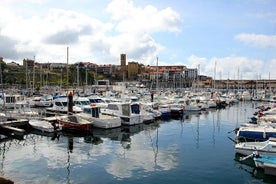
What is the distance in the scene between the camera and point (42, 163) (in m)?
22.4

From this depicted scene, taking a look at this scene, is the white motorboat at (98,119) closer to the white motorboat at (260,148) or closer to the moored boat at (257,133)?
the moored boat at (257,133)

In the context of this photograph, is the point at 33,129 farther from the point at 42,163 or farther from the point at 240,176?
the point at 240,176

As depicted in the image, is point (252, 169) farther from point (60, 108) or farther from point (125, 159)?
point (60, 108)

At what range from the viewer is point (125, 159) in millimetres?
23859

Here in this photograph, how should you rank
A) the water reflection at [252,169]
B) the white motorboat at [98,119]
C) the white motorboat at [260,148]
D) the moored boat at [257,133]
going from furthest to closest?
1. the white motorboat at [98,119]
2. the moored boat at [257,133]
3. the white motorboat at [260,148]
4. the water reflection at [252,169]

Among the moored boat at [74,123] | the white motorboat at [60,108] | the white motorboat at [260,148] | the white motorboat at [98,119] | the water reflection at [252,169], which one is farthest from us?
the white motorboat at [60,108]

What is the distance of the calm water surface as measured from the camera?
19.7 m

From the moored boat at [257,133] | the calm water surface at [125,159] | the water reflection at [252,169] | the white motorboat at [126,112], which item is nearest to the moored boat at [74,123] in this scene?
the calm water surface at [125,159]

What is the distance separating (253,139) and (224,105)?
5070 centimetres

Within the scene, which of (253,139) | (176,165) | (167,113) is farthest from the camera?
(167,113)

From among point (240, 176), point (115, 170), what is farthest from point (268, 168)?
point (115, 170)

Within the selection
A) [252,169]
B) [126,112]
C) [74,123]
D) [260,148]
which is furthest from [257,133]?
[74,123]

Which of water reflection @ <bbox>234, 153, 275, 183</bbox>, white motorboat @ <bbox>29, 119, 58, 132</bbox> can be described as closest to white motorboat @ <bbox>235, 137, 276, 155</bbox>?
water reflection @ <bbox>234, 153, 275, 183</bbox>

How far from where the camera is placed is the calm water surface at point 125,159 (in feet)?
64.5
